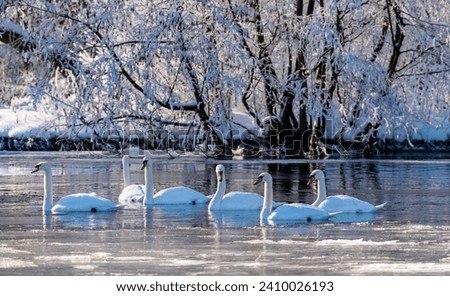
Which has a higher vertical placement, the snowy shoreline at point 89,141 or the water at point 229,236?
the snowy shoreline at point 89,141

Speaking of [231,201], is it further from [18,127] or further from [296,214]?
[18,127]

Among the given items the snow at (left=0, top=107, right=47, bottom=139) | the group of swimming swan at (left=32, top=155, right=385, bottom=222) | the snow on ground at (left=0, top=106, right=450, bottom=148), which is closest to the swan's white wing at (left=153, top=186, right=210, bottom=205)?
the group of swimming swan at (left=32, top=155, right=385, bottom=222)

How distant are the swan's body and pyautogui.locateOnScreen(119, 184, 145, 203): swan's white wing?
177 centimetres

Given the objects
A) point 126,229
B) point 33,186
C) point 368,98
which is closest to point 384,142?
point 368,98

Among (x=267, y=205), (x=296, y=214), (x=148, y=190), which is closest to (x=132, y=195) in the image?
(x=148, y=190)

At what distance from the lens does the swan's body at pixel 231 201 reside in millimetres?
16250

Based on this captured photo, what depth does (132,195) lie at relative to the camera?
1788 centimetres

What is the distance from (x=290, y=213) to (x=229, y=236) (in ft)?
5.78

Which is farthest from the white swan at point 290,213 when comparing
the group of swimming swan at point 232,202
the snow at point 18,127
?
the snow at point 18,127

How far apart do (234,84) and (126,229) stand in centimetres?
1226

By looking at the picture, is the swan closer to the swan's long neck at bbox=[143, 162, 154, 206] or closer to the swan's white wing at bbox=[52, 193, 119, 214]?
the swan's long neck at bbox=[143, 162, 154, 206]

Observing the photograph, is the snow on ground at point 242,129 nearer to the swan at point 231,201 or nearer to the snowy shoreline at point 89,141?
the snowy shoreline at point 89,141

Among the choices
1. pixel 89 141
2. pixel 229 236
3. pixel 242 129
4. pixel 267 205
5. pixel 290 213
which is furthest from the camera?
pixel 89 141

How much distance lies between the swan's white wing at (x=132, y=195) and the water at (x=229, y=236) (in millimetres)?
752
